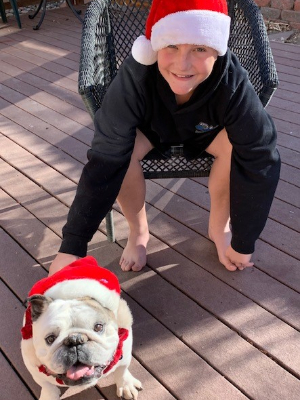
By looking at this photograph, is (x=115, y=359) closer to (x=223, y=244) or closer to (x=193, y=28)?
(x=223, y=244)

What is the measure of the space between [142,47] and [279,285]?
0.92 m

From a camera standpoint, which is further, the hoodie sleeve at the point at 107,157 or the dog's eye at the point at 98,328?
the hoodie sleeve at the point at 107,157

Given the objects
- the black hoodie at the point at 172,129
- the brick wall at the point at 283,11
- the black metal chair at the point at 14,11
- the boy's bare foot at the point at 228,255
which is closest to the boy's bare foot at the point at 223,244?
the boy's bare foot at the point at 228,255

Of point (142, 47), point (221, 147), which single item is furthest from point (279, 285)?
point (142, 47)

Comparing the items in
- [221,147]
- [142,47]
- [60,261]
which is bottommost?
[60,261]

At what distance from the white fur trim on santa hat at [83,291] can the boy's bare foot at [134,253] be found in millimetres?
538

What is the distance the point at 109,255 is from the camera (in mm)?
1836

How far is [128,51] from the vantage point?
2.00 m

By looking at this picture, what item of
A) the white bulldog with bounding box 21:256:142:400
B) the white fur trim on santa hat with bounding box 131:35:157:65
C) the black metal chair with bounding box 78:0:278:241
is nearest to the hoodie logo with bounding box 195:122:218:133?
the black metal chair with bounding box 78:0:278:241

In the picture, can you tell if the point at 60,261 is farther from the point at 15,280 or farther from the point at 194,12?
the point at 194,12

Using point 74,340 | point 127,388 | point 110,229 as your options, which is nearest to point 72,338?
point 74,340

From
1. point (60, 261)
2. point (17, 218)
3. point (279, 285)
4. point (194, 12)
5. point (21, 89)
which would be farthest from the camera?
point (21, 89)

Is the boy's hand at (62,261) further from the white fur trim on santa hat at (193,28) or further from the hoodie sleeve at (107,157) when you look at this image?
the white fur trim on santa hat at (193,28)

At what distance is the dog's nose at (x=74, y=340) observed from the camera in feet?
3.39
